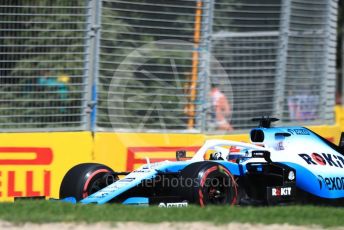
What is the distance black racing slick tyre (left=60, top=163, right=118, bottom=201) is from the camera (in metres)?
7.80

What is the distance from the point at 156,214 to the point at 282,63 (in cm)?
650

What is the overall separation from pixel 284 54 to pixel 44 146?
4.86m

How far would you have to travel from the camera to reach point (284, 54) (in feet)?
41.0

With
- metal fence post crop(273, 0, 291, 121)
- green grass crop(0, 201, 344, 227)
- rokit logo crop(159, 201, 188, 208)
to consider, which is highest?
metal fence post crop(273, 0, 291, 121)

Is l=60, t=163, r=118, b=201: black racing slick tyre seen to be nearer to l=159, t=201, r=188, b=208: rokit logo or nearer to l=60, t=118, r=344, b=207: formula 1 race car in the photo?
l=60, t=118, r=344, b=207: formula 1 race car

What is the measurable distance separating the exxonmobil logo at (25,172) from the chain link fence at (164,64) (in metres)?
0.44

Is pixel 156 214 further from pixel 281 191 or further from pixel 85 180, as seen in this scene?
pixel 281 191

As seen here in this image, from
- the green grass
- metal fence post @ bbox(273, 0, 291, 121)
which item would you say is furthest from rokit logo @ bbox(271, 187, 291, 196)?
metal fence post @ bbox(273, 0, 291, 121)

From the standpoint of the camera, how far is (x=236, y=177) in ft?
25.9

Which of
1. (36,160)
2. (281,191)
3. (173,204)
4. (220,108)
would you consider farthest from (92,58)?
(281,191)

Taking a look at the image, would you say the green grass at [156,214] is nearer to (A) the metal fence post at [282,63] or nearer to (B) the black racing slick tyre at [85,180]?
(B) the black racing slick tyre at [85,180]

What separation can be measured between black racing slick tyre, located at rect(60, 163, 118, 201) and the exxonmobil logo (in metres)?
1.54

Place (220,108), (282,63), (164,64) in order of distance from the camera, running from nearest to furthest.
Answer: (164,64) → (220,108) → (282,63)

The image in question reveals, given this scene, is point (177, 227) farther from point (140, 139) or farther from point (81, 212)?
point (140, 139)
